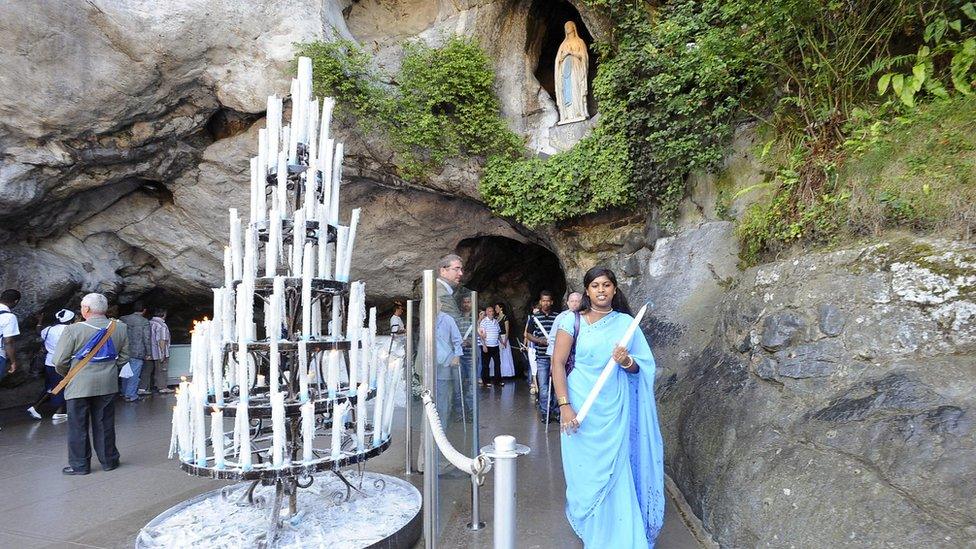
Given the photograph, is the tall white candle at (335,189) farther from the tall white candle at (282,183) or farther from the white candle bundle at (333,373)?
the white candle bundle at (333,373)

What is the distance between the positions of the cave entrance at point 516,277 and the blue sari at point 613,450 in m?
8.64

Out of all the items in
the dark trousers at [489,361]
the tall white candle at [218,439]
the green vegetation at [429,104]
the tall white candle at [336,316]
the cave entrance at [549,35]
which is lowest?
the dark trousers at [489,361]

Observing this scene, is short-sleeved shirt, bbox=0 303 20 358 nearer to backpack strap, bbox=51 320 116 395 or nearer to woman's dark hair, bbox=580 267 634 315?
backpack strap, bbox=51 320 116 395

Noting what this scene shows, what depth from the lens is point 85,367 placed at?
4.65 meters

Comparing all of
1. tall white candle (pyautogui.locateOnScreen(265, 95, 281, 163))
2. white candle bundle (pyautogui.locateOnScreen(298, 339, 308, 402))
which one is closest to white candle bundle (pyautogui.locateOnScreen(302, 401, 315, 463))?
white candle bundle (pyautogui.locateOnScreen(298, 339, 308, 402))

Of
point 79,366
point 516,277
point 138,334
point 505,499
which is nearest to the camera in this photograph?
point 505,499

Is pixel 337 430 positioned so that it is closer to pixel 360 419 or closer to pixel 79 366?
pixel 360 419

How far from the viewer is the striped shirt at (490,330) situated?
10680mm

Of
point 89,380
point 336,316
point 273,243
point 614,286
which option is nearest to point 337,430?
point 336,316

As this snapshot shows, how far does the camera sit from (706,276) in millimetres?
5488

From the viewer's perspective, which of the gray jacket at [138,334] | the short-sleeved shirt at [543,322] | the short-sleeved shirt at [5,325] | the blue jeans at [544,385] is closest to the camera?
the short-sleeved shirt at [5,325]

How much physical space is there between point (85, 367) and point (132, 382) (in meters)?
5.85

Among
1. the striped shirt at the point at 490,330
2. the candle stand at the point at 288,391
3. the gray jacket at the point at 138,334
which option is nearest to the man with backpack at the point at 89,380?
the candle stand at the point at 288,391

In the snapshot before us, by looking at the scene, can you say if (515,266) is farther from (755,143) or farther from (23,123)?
(23,123)
